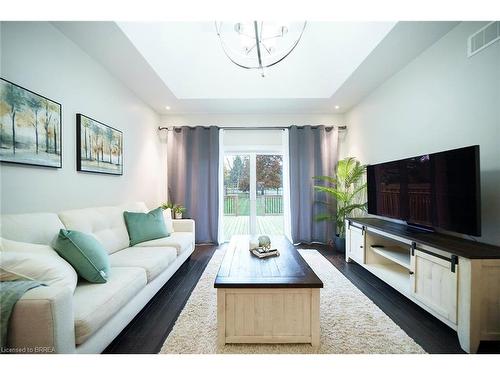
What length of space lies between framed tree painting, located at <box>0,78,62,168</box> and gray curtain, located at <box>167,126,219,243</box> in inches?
84.6

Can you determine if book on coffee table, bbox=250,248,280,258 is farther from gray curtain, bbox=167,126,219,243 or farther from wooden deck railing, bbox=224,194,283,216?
wooden deck railing, bbox=224,194,283,216

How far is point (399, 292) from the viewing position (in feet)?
7.04

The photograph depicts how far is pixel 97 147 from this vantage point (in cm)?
243

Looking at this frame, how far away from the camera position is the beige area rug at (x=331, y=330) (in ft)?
4.66

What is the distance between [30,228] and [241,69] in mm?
3106

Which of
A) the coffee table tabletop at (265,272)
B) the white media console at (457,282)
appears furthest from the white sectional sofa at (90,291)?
the white media console at (457,282)

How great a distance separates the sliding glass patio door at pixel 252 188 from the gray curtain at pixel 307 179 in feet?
1.20

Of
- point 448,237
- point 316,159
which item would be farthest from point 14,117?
point 316,159

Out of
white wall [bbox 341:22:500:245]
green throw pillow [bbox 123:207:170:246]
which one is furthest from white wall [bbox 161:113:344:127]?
green throw pillow [bbox 123:207:170:246]

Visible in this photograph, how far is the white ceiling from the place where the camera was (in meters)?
2.38

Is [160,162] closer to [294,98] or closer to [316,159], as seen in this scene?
[294,98]

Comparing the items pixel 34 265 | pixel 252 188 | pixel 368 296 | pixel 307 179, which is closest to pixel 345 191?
pixel 307 179

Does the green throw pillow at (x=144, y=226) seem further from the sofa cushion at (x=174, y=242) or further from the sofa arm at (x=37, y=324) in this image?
the sofa arm at (x=37, y=324)
